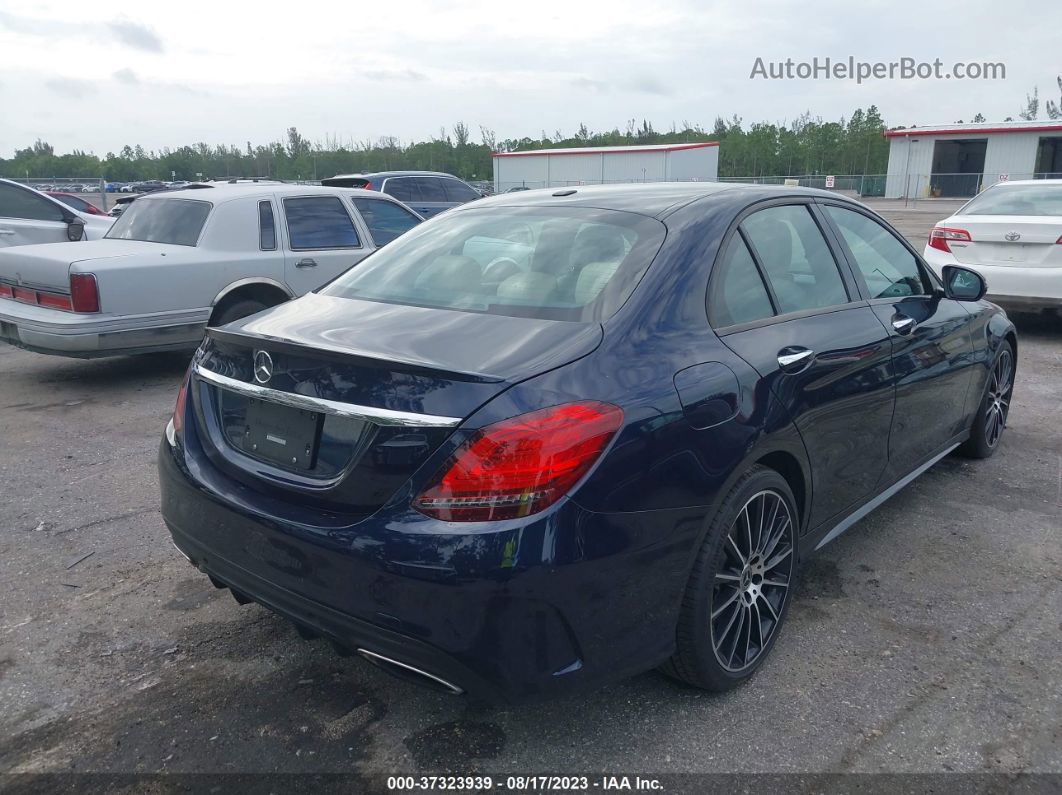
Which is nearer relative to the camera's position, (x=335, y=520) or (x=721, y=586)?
(x=335, y=520)

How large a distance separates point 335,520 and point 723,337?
4.44 feet

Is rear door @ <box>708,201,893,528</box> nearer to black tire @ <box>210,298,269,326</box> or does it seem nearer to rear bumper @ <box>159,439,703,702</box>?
rear bumper @ <box>159,439,703,702</box>

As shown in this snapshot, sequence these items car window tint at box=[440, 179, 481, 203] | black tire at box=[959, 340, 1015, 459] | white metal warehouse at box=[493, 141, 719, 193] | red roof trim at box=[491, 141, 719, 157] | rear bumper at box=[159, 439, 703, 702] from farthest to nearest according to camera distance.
Answer: 1. white metal warehouse at box=[493, 141, 719, 193]
2. red roof trim at box=[491, 141, 719, 157]
3. car window tint at box=[440, 179, 481, 203]
4. black tire at box=[959, 340, 1015, 459]
5. rear bumper at box=[159, 439, 703, 702]

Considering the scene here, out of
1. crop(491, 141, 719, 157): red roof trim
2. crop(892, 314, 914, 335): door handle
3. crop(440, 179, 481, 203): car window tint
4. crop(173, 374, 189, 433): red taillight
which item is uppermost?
crop(491, 141, 719, 157): red roof trim

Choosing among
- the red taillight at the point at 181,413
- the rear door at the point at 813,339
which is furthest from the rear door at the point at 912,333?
the red taillight at the point at 181,413

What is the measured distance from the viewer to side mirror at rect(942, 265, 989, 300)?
4.29m

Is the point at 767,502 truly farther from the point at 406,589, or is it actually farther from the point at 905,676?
the point at 406,589

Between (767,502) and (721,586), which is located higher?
(767,502)

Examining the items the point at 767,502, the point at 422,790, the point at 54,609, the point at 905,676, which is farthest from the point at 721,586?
the point at 54,609

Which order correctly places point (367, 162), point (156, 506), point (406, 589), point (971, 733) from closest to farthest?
point (406, 589) → point (971, 733) → point (156, 506) → point (367, 162)

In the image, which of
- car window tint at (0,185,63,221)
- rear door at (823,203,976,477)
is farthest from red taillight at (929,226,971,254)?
car window tint at (0,185,63,221)

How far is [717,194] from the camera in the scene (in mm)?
3215

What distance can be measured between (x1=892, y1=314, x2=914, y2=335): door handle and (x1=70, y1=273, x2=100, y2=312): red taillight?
18.3 ft

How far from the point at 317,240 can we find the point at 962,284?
5.41 m
